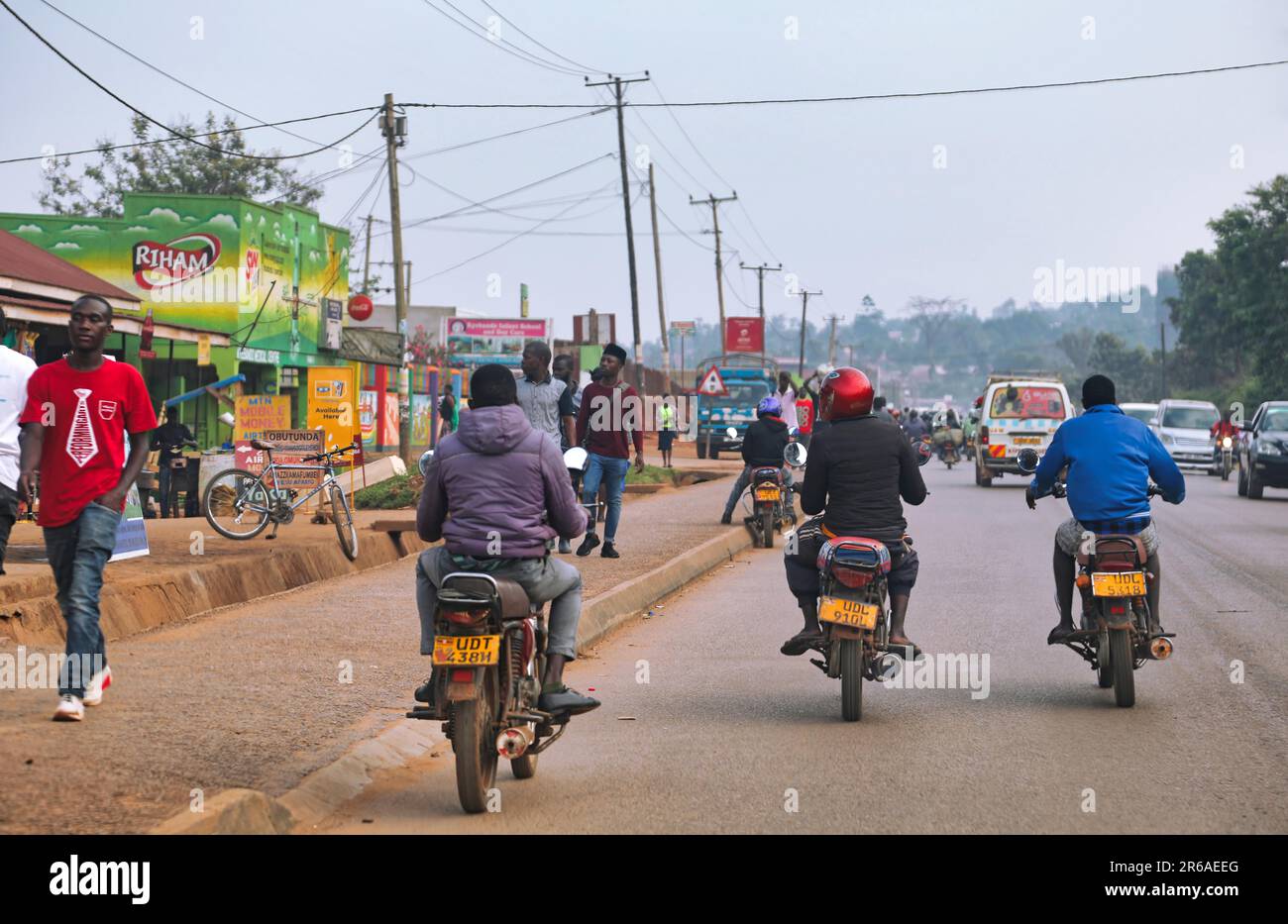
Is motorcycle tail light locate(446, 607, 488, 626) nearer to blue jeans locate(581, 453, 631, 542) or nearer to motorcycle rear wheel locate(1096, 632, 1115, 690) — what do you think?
motorcycle rear wheel locate(1096, 632, 1115, 690)

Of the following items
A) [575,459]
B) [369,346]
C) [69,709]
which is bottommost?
[69,709]

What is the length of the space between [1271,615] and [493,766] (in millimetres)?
8009

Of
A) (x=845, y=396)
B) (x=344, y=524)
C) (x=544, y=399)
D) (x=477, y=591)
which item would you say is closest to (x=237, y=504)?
(x=344, y=524)

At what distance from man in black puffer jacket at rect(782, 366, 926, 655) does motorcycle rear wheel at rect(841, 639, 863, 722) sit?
349 mm

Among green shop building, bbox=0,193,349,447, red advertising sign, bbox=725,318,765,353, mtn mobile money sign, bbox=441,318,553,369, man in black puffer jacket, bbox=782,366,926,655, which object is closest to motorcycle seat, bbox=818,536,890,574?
man in black puffer jacket, bbox=782,366,926,655

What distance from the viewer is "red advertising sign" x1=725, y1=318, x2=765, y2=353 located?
7225 centimetres

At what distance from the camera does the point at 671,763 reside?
720cm

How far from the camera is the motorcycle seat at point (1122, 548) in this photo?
8547mm

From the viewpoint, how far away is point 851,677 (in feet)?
26.8

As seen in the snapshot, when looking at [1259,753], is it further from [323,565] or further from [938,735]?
[323,565]

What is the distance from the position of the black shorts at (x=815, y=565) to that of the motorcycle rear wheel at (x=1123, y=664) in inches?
42.9

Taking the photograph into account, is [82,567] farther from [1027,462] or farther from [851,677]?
[1027,462]

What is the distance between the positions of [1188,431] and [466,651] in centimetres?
3852
